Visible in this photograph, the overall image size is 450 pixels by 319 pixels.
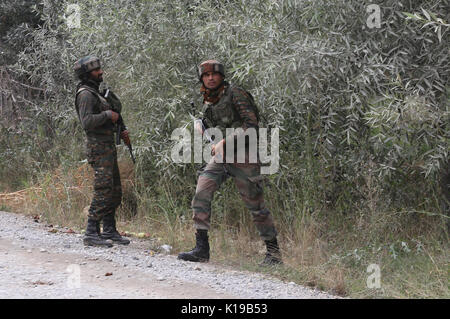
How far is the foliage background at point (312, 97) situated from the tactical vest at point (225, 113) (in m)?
0.32

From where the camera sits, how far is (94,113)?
6.04m

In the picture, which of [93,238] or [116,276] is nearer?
[116,276]

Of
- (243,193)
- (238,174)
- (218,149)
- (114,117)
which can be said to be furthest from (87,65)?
(243,193)

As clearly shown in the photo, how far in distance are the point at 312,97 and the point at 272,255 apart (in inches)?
60.9

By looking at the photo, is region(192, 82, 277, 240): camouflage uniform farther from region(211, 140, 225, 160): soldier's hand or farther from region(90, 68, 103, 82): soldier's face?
region(90, 68, 103, 82): soldier's face

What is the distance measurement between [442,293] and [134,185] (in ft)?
15.4

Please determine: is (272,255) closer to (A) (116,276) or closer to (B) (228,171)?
(B) (228,171)

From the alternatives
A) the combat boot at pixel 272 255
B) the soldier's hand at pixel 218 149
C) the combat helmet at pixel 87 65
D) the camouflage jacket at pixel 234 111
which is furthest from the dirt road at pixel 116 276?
the combat helmet at pixel 87 65

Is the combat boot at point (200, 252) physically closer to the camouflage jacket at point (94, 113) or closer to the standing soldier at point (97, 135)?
the standing soldier at point (97, 135)

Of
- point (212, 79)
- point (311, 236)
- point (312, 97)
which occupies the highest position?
point (212, 79)

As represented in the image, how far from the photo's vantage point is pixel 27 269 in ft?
16.7

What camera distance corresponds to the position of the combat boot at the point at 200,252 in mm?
5445
